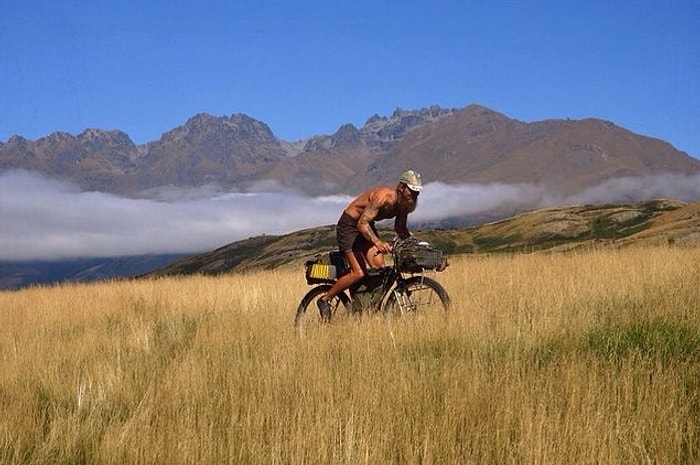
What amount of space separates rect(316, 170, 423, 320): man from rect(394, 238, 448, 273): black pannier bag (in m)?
0.18

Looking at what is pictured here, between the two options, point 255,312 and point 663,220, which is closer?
point 255,312

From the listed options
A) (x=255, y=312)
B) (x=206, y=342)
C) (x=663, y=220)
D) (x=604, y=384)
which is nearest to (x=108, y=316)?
(x=255, y=312)

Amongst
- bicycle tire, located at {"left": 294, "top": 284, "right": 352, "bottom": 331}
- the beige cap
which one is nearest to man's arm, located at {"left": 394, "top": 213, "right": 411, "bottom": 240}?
the beige cap

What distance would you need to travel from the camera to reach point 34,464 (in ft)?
13.7

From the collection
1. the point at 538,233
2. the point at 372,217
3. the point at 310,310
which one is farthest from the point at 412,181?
the point at 538,233

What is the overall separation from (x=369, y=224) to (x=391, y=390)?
369 cm

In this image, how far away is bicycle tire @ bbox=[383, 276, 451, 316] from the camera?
814 cm

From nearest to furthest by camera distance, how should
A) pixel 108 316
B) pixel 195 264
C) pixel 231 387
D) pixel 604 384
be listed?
pixel 604 384
pixel 231 387
pixel 108 316
pixel 195 264

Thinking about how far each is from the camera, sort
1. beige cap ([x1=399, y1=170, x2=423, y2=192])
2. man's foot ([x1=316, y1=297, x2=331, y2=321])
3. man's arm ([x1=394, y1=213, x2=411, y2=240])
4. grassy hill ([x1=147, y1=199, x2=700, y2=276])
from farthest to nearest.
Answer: grassy hill ([x1=147, y1=199, x2=700, y2=276]), man's foot ([x1=316, y1=297, x2=331, y2=321]), man's arm ([x1=394, y1=213, x2=411, y2=240]), beige cap ([x1=399, y1=170, x2=423, y2=192])

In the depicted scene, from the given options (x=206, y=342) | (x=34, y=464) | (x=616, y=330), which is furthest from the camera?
(x=206, y=342)

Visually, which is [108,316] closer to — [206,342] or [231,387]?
[206,342]

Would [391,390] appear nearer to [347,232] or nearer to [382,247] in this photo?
[382,247]

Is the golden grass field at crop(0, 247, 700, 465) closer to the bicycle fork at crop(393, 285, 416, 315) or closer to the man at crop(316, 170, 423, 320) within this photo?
the bicycle fork at crop(393, 285, 416, 315)

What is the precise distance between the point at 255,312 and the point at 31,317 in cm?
525
